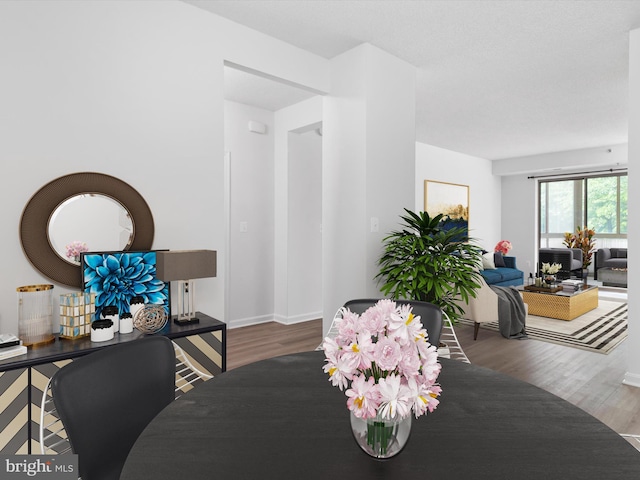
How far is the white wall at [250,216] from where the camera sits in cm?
463

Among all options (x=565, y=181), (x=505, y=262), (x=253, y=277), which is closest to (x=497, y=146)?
(x=505, y=262)

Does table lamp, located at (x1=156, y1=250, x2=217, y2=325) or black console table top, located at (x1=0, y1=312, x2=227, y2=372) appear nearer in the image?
black console table top, located at (x1=0, y1=312, x2=227, y2=372)

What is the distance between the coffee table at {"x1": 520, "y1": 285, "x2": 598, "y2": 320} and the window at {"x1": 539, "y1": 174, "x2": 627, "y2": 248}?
3967 millimetres

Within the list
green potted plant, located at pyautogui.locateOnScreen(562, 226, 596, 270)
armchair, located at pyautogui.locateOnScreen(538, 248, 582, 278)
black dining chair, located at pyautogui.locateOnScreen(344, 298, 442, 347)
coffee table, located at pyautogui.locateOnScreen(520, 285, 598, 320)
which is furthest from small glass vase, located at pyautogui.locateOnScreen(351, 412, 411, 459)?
green potted plant, located at pyautogui.locateOnScreen(562, 226, 596, 270)

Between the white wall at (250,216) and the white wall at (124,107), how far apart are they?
1601 millimetres

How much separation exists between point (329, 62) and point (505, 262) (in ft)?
18.6

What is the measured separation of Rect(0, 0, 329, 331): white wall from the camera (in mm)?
2092

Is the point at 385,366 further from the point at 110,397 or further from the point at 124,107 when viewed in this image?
the point at 124,107

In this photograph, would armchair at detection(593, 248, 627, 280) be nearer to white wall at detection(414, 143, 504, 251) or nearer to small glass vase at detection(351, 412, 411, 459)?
white wall at detection(414, 143, 504, 251)

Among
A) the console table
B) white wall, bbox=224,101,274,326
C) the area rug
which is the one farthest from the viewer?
white wall, bbox=224,101,274,326

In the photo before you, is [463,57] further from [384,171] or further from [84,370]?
[84,370]

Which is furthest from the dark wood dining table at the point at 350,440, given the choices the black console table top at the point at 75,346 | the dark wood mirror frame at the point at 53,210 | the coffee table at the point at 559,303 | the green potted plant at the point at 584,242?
the green potted plant at the point at 584,242

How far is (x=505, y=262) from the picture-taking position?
764 centimetres

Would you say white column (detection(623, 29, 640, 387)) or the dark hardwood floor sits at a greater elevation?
white column (detection(623, 29, 640, 387))
